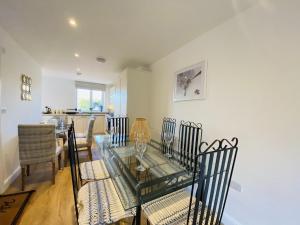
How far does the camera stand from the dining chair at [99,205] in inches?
40.4

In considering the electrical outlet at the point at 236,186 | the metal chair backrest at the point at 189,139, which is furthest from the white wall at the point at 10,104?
the electrical outlet at the point at 236,186

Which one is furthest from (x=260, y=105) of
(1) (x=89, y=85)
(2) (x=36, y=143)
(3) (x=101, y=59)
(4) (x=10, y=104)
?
(1) (x=89, y=85)

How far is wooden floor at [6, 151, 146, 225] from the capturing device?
5.16 feet

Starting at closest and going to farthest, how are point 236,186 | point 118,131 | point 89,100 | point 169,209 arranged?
point 169,209
point 236,186
point 118,131
point 89,100

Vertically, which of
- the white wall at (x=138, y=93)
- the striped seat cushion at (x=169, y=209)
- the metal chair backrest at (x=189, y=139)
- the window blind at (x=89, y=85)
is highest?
the window blind at (x=89, y=85)

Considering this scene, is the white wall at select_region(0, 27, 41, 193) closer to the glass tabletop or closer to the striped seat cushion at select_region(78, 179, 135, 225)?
the glass tabletop

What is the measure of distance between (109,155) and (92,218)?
0.93 metres

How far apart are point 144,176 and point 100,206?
416mm

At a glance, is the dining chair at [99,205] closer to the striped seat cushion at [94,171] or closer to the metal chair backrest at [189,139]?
the striped seat cushion at [94,171]

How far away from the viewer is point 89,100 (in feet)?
21.3

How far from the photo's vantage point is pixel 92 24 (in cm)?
186

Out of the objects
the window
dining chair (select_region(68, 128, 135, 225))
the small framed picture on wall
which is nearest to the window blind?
the window

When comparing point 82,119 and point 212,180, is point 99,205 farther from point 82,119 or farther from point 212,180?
point 82,119

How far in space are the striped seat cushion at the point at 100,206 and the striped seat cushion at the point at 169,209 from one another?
0.50 feet
